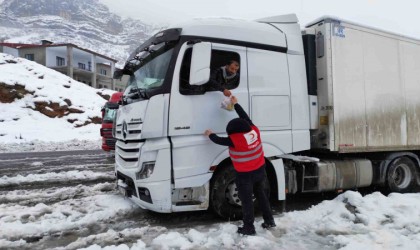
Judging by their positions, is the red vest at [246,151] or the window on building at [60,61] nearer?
the red vest at [246,151]

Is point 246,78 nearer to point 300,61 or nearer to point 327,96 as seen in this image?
point 300,61

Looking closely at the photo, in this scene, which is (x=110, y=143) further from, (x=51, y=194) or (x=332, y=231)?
(x=332, y=231)

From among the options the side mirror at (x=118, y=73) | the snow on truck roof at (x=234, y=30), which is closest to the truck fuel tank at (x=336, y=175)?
the snow on truck roof at (x=234, y=30)

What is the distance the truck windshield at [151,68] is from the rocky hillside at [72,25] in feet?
425

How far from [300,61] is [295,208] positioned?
2556 mm

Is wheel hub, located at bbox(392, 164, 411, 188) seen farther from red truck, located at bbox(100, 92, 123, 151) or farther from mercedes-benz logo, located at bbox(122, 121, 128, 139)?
red truck, located at bbox(100, 92, 123, 151)

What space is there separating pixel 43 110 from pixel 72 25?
506ft

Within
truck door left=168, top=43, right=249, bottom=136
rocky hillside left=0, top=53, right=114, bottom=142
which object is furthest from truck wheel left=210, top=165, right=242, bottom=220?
rocky hillside left=0, top=53, right=114, bottom=142

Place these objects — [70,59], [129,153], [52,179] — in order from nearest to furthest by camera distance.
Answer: [129,153]
[52,179]
[70,59]

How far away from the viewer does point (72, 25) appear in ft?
539

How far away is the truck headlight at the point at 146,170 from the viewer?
480 cm

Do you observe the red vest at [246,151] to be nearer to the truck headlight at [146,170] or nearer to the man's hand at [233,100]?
the man's hand at [233,100]

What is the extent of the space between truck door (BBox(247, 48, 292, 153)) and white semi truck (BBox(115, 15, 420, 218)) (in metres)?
0.02

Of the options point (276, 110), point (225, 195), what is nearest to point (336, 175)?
point (276, 110)
